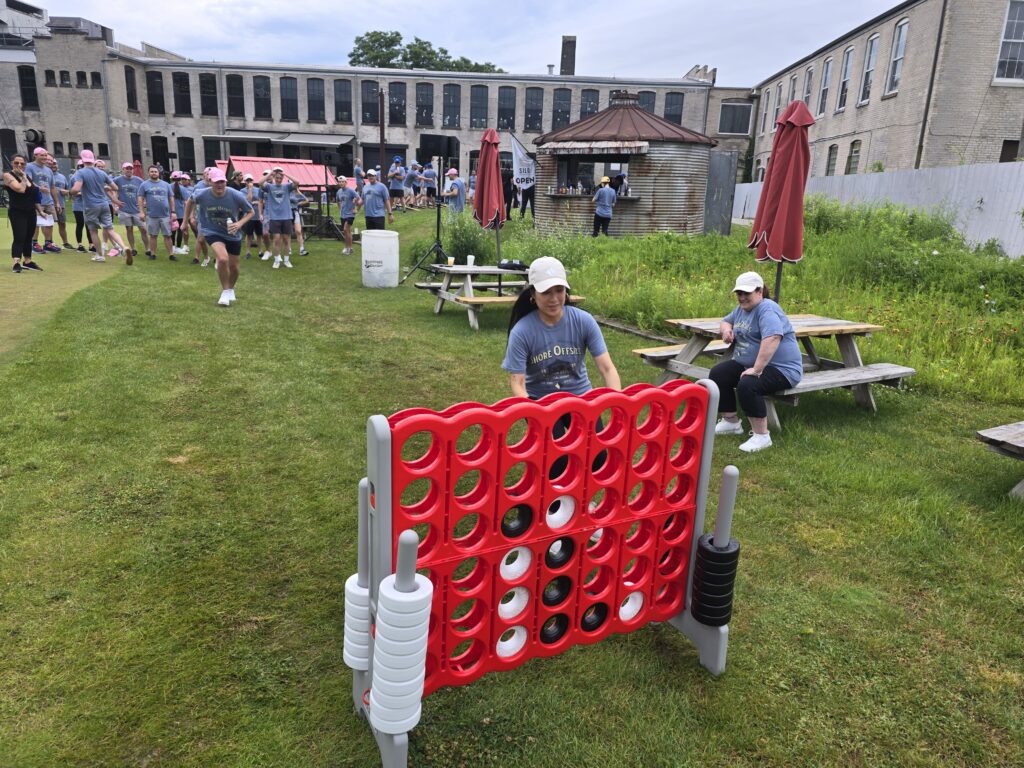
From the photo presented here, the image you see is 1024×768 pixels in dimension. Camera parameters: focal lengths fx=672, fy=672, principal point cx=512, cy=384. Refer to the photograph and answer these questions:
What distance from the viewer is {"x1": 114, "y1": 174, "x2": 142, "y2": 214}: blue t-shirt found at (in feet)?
45.8

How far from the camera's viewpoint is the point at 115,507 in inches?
164

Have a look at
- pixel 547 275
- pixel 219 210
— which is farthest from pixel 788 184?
pixel 219 210

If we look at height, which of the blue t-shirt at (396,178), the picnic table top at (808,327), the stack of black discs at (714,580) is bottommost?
the stack of black discs at (714,580)

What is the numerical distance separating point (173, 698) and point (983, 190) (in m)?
18.0

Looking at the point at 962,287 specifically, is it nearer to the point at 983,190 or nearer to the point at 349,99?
the point at 983,190

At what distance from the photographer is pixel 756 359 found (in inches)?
224

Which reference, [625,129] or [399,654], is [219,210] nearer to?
[399,654]

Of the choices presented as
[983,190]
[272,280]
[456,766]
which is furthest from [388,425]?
[983,190]

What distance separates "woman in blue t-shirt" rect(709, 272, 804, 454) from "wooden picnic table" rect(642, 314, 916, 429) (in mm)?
227

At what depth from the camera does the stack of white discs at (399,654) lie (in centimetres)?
209

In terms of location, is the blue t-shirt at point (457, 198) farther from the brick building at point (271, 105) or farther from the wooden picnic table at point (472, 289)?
the brick building at point (271, 105)

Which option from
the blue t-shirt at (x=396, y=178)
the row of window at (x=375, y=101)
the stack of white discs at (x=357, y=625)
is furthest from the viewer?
the row of window at (x=375, y=101)

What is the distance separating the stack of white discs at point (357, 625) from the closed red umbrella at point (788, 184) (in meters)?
5.94

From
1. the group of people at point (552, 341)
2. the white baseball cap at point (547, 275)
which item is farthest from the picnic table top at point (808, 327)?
the white baseball cap at point (547, 275)
